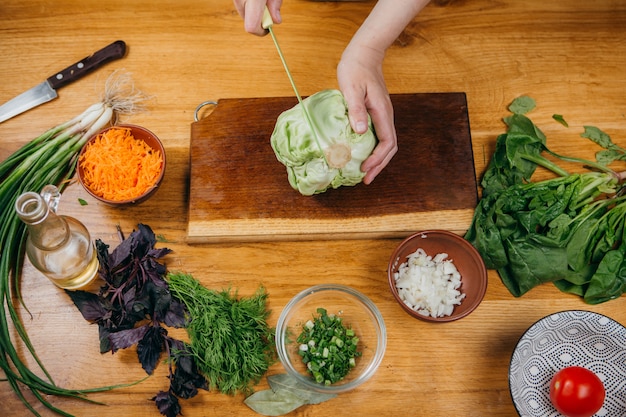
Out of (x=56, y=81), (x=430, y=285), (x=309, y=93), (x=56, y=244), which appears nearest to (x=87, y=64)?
(x=56, y=81)

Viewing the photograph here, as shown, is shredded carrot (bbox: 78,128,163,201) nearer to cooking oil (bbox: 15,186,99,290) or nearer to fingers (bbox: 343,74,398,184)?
cooking oil (bbox: 15,186,99,290)

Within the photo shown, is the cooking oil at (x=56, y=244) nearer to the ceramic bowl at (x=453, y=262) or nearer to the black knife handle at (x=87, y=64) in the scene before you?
the black knife handle at (x=87, y=64)

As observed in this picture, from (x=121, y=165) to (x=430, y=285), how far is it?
126 cm

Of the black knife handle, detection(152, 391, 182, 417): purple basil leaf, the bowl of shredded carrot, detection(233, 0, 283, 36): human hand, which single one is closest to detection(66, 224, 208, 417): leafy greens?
detection(152, 391, 182, 417): purple basil leaf

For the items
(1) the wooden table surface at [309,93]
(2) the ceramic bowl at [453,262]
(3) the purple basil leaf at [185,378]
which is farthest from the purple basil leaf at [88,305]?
Result: (2) the ceramic bowl at [453,262]

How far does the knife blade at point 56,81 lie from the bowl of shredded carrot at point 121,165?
1.09 ft

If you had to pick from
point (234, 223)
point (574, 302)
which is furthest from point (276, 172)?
point (574, 302)

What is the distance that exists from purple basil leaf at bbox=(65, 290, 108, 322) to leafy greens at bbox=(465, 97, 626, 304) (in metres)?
1.43

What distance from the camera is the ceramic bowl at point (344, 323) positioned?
208 centimetres

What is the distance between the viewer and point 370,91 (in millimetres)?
2031

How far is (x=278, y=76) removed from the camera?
2389mm

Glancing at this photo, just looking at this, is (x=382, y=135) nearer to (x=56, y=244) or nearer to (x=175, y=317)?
(x=175, y=317)

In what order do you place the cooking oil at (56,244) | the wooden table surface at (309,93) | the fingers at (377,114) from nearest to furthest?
the cooking oil at (56,244) < the fingers at (377,114) < the wooden table surface at (309,93)

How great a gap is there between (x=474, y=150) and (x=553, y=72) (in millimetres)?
520
